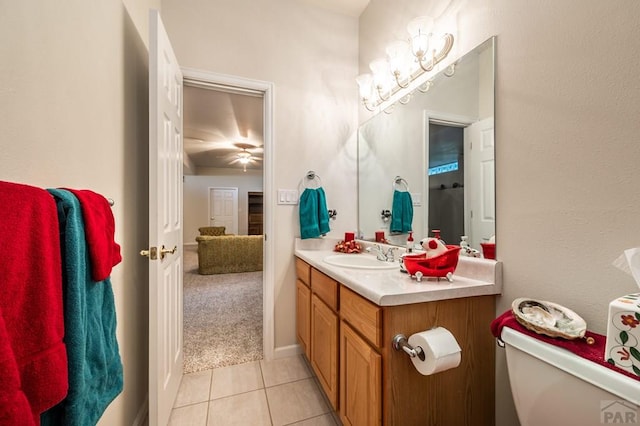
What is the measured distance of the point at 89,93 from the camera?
2.92ft

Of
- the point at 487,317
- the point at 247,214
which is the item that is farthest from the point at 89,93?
the point at 247,214

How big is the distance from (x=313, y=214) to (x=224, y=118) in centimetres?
263

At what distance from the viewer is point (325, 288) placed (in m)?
1.42

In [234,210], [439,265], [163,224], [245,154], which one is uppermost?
[245,154]

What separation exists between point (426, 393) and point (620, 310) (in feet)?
2.13

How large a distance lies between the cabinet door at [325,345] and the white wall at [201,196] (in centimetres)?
691

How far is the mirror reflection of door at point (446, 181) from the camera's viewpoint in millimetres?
1297

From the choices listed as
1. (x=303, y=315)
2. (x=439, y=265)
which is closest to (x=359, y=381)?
(x=439, y=265)

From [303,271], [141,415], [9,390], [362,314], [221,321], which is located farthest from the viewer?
[221,321]

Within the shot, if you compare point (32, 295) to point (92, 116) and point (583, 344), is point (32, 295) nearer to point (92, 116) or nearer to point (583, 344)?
point (92, 116)

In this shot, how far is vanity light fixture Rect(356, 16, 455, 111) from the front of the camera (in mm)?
1360

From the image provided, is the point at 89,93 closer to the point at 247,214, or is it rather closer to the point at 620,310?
the point at 620,310

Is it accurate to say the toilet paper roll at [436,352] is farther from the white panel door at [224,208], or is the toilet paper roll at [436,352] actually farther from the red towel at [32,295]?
the white panel door at [224,208]

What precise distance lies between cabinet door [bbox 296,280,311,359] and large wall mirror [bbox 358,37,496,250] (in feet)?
2.13
